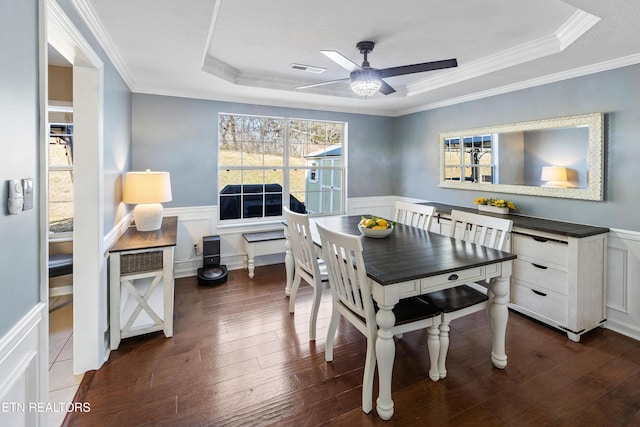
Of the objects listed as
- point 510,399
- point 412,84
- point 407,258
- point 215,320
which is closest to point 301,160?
point 412,84

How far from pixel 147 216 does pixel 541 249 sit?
3666 millimetres

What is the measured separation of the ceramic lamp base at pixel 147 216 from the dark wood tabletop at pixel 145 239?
60mm

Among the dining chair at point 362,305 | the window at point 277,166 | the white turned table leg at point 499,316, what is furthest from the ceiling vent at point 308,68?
the white turned table leg at point 499,316

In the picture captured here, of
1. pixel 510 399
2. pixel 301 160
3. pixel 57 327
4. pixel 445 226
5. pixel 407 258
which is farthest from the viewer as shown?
pixel 301 160

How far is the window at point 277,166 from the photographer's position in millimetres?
4508

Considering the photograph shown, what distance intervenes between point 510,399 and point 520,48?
2813 mm

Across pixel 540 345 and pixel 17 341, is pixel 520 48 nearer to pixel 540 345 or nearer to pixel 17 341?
pixel 540 345

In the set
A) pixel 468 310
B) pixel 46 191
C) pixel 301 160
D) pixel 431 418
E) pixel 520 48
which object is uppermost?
pixel 520 48

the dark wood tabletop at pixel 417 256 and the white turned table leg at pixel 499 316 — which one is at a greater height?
the dark wood tabletop at pixel 417 256

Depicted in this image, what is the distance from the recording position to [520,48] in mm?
2844

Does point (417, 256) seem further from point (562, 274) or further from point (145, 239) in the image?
point (145, 239)

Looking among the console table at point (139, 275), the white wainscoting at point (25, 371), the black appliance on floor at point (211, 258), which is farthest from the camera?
the black appliance on floor at point (211, 258)

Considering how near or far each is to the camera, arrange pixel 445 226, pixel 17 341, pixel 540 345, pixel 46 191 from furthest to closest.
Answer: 1. pixel 445 226
2. pixel 540 345
3. pixel 46 191
4. pixel 17 341

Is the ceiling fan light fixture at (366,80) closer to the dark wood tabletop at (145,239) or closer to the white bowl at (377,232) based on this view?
the white bowl at (377,232)
